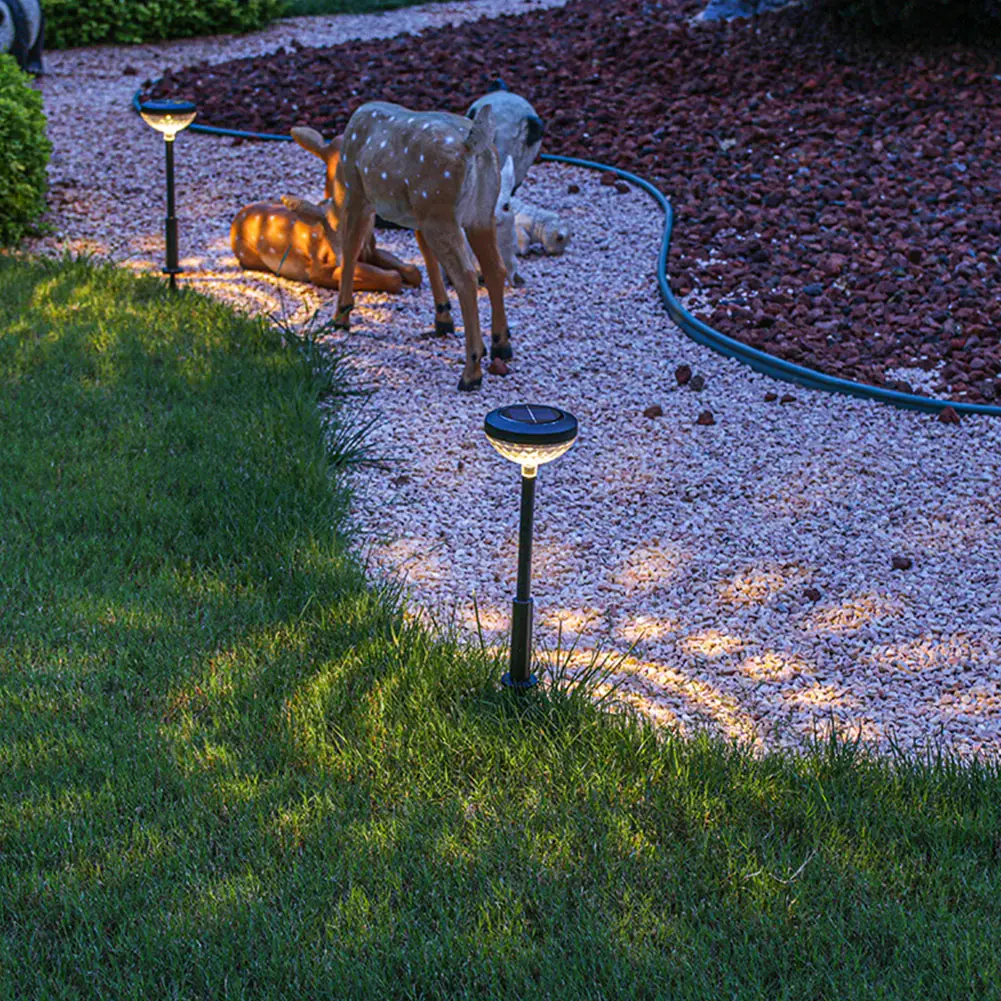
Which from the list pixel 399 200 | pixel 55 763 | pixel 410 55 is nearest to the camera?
pixel 55 763

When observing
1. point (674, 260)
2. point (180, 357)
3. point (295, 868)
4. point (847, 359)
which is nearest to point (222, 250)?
point (180, 357)

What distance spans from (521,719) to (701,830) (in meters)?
0.68

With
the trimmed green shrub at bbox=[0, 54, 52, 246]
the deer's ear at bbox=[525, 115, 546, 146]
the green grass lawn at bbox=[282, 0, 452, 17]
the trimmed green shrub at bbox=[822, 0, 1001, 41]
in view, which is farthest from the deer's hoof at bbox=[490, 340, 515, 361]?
the green grass lawn at bbox=[282, 0, 452, 17]

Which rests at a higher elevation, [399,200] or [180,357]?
[399,200]

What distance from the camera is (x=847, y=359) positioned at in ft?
21.9

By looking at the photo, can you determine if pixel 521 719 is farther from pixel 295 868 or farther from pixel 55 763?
pixel 55 763

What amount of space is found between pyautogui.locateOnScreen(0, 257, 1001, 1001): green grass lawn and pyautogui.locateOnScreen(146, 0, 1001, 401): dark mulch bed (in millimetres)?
3315

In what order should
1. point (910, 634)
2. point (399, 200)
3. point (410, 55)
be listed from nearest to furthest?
point (910, 634)
point (399, 200)
point (410, 55)

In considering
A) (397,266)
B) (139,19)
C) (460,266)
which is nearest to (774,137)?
(397,266)

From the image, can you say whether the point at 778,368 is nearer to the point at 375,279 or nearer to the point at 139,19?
the point at 375,279

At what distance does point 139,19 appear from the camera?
13.8m

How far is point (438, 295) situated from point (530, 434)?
3582 mm

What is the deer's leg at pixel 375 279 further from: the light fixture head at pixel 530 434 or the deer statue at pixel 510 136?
the light fixture head at pixel 530 434

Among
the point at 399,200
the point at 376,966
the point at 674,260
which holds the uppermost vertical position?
the point at 399,200
